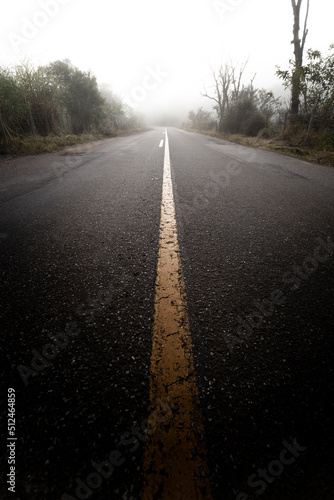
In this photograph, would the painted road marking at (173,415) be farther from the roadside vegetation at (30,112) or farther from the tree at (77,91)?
the tree at (77,91)

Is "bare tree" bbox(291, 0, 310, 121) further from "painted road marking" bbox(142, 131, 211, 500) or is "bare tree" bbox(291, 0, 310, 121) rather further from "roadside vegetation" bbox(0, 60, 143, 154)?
"painted road marking" bbox(142, 131, 211, 500)

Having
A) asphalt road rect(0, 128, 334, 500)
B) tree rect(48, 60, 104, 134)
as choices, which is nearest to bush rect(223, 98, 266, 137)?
tree rect(48, 60, 104, 134)

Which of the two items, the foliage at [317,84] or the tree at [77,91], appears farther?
the tree at [77,91]

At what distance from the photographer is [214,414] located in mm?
774

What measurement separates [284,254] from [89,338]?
5.19ft

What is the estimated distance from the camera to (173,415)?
0.77 m

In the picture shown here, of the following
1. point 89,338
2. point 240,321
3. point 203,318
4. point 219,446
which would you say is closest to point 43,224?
point 89,338

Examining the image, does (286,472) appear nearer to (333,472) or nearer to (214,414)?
(333,472)

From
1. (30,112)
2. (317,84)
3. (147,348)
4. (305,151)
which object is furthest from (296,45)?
(147,348)

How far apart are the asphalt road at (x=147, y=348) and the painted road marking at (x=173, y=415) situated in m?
0.03

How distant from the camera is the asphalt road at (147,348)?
0.67 metres

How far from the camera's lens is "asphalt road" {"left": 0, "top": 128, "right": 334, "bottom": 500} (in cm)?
67

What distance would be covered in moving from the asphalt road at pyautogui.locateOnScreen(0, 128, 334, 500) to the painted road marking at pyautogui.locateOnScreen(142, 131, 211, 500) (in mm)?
31

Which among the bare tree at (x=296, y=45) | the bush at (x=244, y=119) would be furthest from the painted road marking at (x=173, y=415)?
Answer: the bush at (x=244, y=119)
